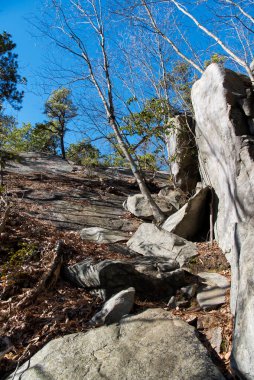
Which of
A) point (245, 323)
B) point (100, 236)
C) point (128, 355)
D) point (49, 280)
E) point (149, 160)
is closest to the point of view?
point (245, 323)

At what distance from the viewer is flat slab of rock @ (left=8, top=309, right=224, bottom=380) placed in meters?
3.69

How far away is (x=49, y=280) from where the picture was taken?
5.95 m

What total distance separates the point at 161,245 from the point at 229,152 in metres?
2.50

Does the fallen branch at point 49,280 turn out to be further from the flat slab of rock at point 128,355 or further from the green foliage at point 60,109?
the green foliage at point 60,109

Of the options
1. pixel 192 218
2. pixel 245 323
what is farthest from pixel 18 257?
pixel 245 323

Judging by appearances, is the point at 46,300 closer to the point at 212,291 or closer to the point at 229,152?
the point at 212,291

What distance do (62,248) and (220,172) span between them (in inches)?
151

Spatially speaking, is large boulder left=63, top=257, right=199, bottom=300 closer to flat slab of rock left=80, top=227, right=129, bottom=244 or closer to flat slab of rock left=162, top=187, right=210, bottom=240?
flat slab of rock left=80, top=227, right=129, bottom=244

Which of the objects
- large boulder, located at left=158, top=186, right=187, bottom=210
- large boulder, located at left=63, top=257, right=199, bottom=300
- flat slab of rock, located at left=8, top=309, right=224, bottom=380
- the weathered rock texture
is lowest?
flat slab of rock, located at left=8, top=309, right=224, bottom=380

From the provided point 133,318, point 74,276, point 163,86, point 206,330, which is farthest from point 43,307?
point 163,86

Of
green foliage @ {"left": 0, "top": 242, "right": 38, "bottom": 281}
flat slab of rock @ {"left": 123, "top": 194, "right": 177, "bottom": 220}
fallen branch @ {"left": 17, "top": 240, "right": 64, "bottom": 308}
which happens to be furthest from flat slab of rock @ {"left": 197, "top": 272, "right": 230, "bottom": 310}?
flat slab of rock @ {"left": 123, "top": 194, "right": 177, "bottom": 220}

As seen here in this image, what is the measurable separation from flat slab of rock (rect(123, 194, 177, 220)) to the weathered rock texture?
96cm

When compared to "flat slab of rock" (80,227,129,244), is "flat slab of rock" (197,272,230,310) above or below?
below

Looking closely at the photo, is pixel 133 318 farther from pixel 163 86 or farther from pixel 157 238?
pixel 163 86
